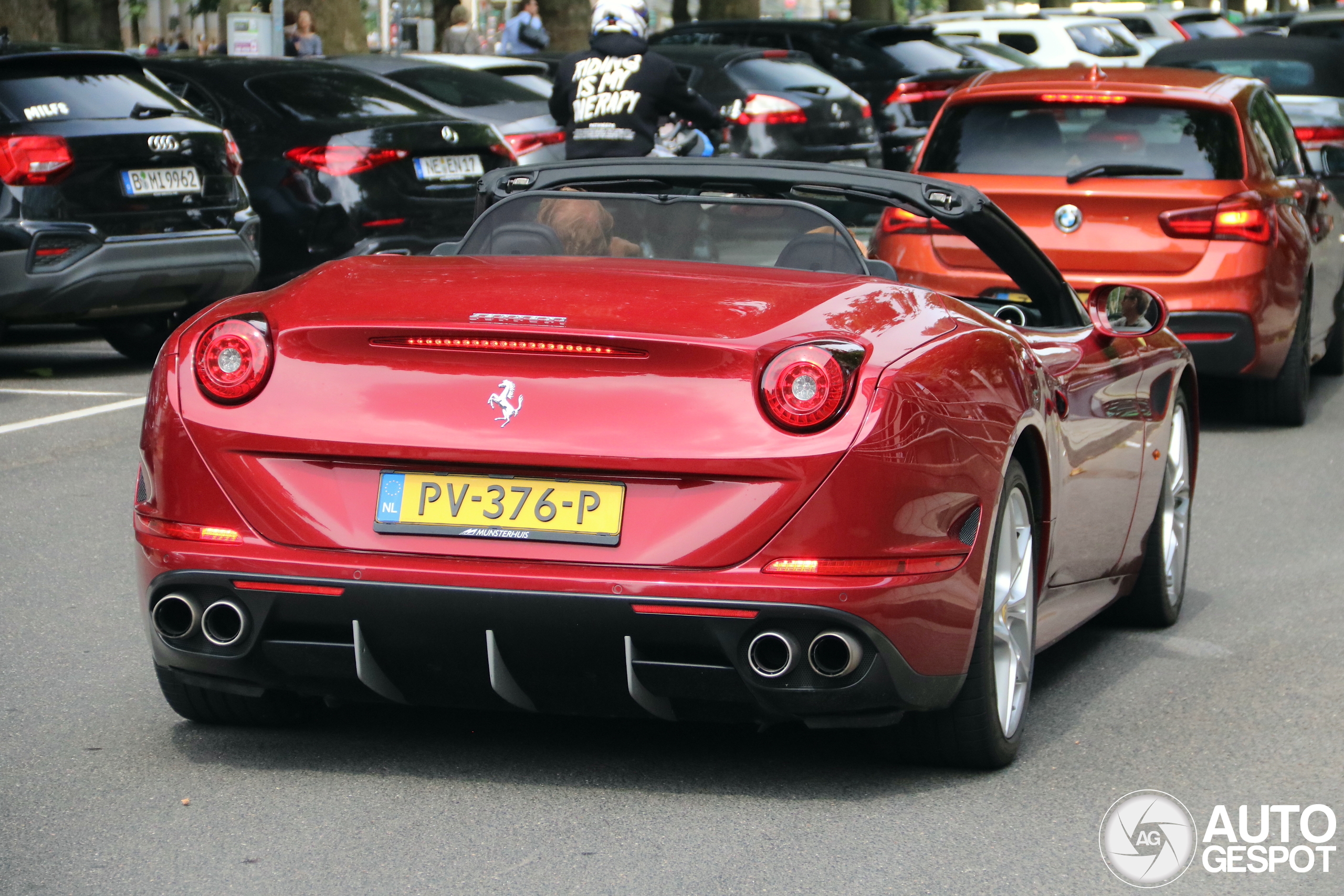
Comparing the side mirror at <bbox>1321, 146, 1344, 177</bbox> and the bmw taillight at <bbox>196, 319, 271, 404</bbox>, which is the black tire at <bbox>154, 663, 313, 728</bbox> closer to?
the bmw taillight at <bbox>196, 319, 271, 404</bbox>

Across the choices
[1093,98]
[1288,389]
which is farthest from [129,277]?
[1288,389]

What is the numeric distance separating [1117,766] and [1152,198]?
552 cm

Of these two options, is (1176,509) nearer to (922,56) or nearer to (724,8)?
(922,56)

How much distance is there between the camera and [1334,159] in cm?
1096

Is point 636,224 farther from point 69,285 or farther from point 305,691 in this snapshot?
point 69,285

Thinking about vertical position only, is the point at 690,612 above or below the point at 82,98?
above

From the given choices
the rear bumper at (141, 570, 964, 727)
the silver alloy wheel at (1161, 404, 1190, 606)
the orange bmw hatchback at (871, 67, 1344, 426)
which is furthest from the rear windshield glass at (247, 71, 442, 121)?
the rear bumper at (141, 570, 964, 727)

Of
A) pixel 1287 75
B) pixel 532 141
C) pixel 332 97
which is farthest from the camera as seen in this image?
pixel 1287 75

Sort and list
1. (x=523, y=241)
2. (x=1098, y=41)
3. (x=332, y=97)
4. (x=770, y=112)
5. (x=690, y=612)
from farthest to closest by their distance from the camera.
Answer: (x=1098, y=41) → (x=770, y=112) → (x=332, y=97) → (x=523, y=241) → (x=690, y=612)

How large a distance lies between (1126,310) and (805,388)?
1962 millimetres

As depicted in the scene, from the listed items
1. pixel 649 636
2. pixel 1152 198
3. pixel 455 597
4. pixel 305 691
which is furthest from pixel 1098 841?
pixel 1152 198

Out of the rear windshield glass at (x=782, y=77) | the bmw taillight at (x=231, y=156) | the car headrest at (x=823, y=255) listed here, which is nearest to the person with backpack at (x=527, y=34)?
the rear windshield glass at (x=782, y=77)

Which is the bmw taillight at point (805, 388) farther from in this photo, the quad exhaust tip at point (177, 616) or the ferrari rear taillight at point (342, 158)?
the ferrari rear taillight at point (342, 158)

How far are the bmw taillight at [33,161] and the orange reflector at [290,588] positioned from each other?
6.99 meters
